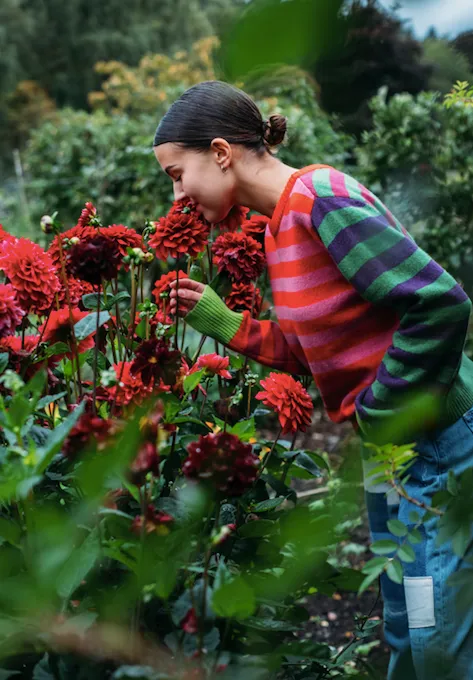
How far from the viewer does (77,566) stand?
2.57 feet

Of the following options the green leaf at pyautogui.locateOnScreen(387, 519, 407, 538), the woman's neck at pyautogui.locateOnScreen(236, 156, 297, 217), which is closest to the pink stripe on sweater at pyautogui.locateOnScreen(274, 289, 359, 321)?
the woman's neck at pyautogui.locateOnScreen(236, 156, 297, 217)

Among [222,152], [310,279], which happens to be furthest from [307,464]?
[222,152]

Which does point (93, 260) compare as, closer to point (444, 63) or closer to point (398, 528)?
point (398, 528)

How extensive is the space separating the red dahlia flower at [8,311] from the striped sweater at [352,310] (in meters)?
0.38

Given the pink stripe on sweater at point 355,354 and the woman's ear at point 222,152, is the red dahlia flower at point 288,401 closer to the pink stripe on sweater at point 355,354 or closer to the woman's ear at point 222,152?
the pink stripe on sweater at point 355,354

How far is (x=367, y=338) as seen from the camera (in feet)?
4.27

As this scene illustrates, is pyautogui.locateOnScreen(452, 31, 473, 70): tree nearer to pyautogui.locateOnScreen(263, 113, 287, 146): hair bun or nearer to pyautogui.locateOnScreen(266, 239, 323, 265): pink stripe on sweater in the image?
pyautogui.locateOnScreen(266, 239, 323, 265): pink stripe on sweater

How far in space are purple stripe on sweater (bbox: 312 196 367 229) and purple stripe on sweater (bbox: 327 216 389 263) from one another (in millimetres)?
42

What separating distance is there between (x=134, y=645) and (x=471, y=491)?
0.35 m

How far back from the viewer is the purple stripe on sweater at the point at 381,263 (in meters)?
1.16

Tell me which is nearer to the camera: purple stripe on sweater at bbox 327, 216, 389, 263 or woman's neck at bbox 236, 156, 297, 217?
purple stripe on sweater at bbox 327, 216, 389, 263

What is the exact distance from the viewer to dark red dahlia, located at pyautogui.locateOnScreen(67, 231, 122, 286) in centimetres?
95

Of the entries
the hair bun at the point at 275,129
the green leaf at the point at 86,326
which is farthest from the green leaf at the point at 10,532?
the hair bun at the point at 275,129

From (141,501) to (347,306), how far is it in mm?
625
